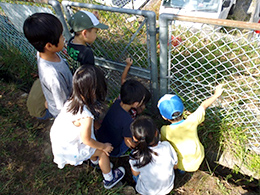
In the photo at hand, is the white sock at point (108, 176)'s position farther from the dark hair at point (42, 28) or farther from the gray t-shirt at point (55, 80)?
the dark hair at point (42, 28)

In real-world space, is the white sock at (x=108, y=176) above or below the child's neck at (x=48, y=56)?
below

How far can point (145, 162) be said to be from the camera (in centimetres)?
183

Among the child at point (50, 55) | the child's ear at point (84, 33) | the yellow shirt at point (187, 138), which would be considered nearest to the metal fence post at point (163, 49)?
the yellow shirt at point (187, 138)

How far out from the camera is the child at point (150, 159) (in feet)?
5.75

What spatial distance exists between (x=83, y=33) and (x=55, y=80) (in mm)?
543

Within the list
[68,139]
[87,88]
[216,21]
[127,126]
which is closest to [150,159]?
[127,126]

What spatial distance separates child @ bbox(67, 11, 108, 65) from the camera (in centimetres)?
193

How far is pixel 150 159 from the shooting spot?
183 cm

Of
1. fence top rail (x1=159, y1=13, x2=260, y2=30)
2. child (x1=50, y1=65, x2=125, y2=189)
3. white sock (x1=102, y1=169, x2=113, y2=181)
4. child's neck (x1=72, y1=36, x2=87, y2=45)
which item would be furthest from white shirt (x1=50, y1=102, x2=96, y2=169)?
fence top rail (x1=159, y1=13, x2=260, y2=30)

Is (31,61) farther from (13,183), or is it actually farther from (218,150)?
(218,150)

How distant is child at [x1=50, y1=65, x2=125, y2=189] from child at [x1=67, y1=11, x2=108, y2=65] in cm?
45

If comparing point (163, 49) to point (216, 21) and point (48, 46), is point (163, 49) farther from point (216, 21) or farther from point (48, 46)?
point (48, 46)

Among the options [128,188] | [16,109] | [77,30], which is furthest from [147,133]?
[16,109]

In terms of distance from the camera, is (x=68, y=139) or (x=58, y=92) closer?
(x=68, y=139)
